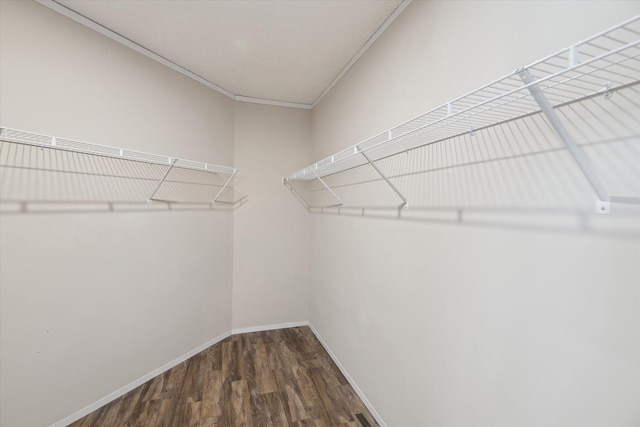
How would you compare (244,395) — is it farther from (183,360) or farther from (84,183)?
(84,183)

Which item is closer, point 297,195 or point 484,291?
point 484,291

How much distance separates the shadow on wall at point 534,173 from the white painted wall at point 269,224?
184 cm

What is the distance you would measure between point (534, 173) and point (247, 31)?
188 cm

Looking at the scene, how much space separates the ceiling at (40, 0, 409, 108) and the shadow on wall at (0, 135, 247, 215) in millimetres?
873

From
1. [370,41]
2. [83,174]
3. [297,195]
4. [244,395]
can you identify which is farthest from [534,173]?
[297,195]

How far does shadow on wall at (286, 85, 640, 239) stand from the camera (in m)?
0.68

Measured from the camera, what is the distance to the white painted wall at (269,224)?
3010mm

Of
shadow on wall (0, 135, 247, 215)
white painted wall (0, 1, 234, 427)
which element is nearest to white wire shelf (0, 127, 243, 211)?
shadow on wall (0, 135, 247, 215)

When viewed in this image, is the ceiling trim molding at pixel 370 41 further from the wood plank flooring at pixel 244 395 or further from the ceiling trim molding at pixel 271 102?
the wood plank flooring at pixel 244 395

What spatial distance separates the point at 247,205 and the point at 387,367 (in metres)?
2.07

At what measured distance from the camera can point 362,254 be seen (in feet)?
6.52

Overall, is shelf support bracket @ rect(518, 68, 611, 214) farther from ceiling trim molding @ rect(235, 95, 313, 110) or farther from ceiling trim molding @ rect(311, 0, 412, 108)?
ceiling trim molding @ rect(235, 95, 313, 110)

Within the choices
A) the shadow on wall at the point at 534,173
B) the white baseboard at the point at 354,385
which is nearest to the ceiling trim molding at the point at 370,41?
the shadow on wall at the point at 534,173

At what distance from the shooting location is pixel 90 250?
183cm
